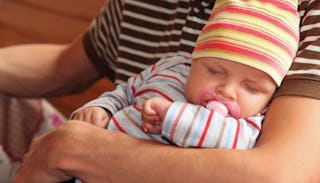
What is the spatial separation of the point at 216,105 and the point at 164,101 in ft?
0.30

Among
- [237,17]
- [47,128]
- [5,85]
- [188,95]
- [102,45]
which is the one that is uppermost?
[237,17]

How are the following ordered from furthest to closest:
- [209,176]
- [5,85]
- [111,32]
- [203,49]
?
[5,85] < [111,32] < [203,49] < [209,176]

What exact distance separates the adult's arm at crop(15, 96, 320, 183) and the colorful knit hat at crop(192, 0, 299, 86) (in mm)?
73

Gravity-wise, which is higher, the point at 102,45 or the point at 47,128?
the point at 102,45

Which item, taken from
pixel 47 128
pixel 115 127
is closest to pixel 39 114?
pixel 47 128

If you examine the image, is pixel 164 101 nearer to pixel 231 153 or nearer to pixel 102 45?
pixel 231 153

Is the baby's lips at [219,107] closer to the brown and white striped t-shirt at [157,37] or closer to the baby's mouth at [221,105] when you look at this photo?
the baby's mouth at [221,105]

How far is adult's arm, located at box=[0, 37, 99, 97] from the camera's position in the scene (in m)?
1.60

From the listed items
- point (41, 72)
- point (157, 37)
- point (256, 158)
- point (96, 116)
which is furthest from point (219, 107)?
point (41, 72)

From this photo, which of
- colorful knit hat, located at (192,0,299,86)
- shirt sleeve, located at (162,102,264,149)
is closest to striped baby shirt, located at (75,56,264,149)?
shirt sleeve, located at (162,102,264,149)

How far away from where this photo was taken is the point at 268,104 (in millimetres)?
995

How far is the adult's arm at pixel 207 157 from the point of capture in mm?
Answer: 875

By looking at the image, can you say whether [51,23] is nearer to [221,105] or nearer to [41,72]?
[41,72]

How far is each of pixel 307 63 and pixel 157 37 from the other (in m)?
0.46
